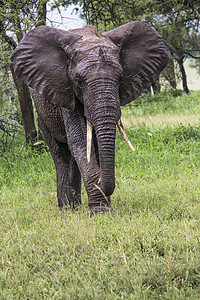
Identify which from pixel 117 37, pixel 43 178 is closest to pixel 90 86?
pixel 117 37

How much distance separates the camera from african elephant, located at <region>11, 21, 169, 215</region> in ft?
13.7

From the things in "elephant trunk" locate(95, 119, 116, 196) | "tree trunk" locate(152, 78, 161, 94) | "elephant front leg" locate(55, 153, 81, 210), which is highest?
"elephant trunk" locate(95, 119, 116, 196)

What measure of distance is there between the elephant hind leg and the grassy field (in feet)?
0.68

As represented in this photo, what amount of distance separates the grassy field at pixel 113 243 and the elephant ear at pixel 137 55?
4.74 feet

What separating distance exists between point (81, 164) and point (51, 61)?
1253mm

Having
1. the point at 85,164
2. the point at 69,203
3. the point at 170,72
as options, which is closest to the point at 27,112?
the point at 69,203

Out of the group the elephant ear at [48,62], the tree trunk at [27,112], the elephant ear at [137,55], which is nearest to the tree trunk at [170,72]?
the tree trunk at [27,112]

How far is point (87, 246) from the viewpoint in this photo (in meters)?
3.71

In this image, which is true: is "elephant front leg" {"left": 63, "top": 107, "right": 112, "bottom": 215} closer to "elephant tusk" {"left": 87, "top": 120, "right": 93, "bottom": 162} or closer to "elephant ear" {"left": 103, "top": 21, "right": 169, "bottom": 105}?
"elephant tusk" {"left": 87, "top": 120, "right": 93, "bottom": 162}

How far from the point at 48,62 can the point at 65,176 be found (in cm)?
177

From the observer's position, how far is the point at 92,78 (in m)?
4.24

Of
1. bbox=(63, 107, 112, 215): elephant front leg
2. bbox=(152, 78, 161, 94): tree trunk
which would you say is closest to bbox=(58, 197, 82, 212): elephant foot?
bbox=(63, 107, 112, 215): elephant front leg

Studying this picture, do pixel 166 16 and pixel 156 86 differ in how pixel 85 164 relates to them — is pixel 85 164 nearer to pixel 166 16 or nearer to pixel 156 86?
pixel 166 16

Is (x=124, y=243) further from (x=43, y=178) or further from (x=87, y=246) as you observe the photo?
(x=43, y=178)
